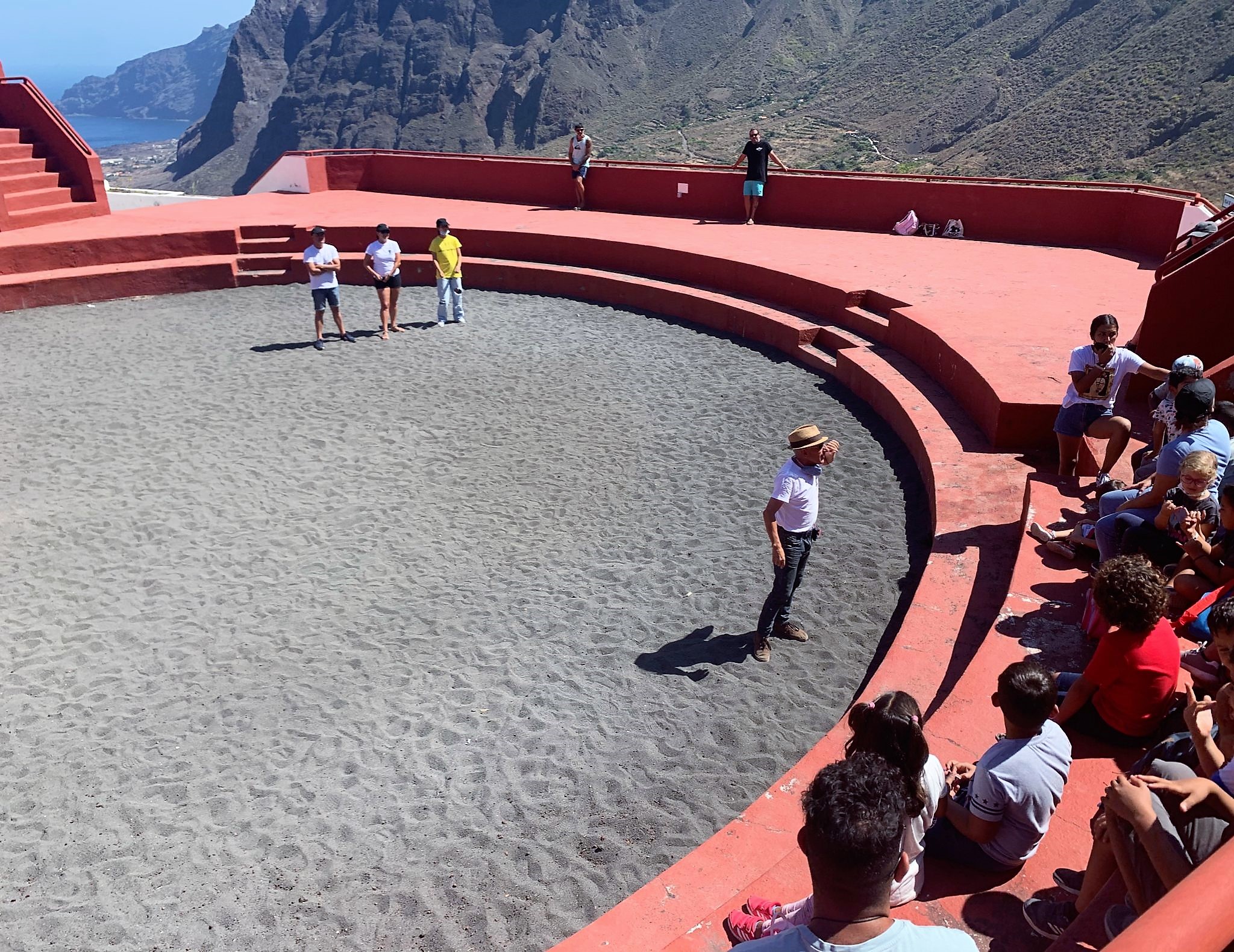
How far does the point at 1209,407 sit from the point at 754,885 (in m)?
3.84

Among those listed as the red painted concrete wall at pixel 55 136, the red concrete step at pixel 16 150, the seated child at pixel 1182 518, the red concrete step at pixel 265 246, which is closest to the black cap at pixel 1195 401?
the seated child at pixel 1182 518

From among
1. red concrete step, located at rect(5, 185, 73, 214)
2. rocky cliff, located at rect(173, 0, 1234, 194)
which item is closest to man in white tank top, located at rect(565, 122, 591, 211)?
red concrete step, located at rect(5, 185, 73, 214)

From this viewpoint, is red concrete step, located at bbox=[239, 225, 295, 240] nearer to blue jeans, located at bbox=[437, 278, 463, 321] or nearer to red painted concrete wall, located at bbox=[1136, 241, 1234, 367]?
blue jeans, located at bbox=[437, 278, 463, 321]

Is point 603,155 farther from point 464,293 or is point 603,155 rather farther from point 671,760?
point 671,760

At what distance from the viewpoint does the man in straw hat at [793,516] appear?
550 cm

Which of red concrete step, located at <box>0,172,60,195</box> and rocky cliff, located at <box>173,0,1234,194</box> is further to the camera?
rocky cliff, located at <box>173,0,1234,194</box>

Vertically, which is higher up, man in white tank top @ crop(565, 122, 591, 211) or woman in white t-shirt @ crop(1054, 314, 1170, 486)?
man in white tank top @ crop(565, 122, 591, 211)

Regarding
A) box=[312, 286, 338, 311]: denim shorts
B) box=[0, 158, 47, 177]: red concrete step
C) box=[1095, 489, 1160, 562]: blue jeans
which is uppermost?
box=[0, 158, 47, 177]: red concrete step

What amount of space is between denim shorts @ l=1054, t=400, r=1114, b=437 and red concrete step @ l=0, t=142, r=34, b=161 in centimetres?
1794

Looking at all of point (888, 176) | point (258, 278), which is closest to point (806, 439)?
point (888, 176)

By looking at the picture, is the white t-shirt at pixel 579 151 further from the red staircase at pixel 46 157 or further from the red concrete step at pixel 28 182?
the red concrete step at pixel 28 182

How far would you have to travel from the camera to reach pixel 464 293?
48.1 ft

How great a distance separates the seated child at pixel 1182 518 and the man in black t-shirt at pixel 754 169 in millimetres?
11208

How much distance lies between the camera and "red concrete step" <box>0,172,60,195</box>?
16484 mm
